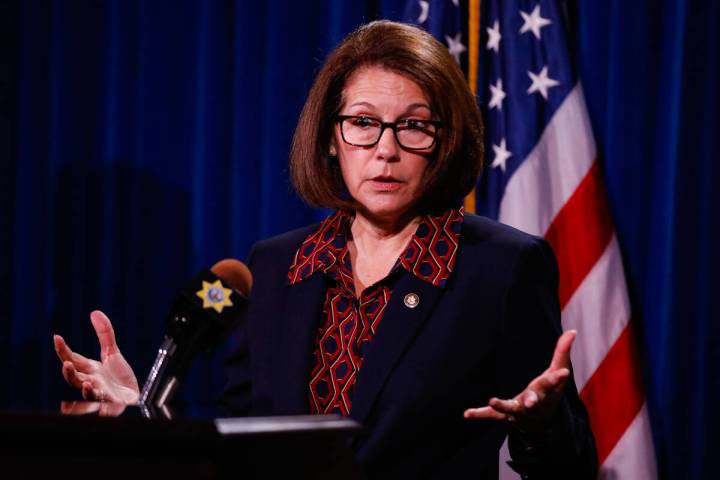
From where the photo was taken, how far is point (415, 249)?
1665 mm

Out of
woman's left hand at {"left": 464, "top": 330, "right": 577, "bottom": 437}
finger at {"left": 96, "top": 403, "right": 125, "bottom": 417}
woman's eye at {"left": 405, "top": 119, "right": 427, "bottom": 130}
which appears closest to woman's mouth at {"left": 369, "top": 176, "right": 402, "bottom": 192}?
woman's eye at {"left": 405, "top": 119, "right": 427, "bottom": 130}

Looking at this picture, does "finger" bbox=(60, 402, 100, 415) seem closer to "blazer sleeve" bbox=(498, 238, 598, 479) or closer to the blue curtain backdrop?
"blazer sleeve" bbox=(498, 238, 598, 479)

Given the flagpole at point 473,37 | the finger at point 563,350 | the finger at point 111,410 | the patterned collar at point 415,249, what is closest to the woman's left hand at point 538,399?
the finger at point 563,350

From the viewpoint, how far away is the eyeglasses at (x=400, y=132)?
1663mm

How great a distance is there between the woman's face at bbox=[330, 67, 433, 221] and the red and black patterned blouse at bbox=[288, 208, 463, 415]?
9 cm

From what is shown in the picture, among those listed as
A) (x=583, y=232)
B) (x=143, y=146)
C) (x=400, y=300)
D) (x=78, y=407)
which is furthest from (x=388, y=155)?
(x=143, y=146)

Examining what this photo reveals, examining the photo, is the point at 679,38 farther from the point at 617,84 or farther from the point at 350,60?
the point at 350,60

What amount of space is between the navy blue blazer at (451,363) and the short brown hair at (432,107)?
0.11 meters

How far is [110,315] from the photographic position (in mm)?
3092

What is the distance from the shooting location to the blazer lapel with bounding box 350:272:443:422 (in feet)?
4.88

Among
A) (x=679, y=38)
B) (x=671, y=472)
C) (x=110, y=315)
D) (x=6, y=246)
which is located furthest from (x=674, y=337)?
(x=6, y=246)

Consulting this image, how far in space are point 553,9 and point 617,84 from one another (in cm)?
30

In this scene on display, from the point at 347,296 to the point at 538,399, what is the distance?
54 cm

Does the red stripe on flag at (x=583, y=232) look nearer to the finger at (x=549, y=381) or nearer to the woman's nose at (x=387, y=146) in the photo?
the woman's nose at (x=387, y=146)
